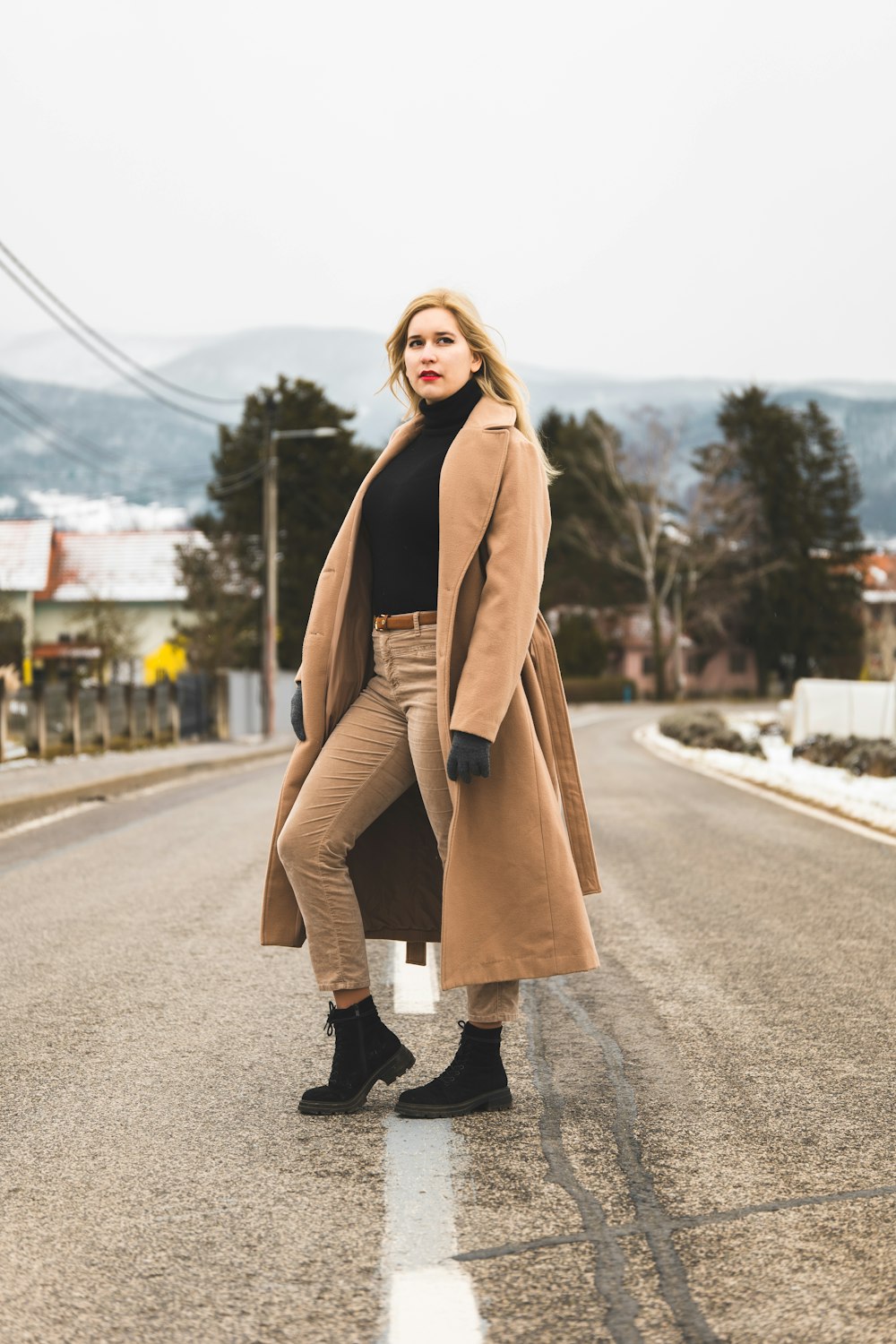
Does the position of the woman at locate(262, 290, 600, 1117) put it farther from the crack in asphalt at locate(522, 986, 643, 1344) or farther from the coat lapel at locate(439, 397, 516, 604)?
the crack in asphalt at locate(522, 986, 643, 1344)

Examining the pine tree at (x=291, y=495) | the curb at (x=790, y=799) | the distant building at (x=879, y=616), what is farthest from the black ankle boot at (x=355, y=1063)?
the pine tree at (x=291, y=495)

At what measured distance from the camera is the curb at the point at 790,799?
11031 millimetres

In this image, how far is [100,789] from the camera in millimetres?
15359

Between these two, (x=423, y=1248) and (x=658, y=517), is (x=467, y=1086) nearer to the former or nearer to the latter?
(x=423, y=1248)

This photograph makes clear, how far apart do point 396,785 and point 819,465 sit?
259 ft

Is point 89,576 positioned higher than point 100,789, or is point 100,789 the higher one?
point 89,576

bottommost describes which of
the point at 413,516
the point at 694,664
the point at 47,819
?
the point at 694,664

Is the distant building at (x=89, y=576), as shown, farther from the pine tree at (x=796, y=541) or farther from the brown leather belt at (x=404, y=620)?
the brown leather belt at (x=404, y=620)

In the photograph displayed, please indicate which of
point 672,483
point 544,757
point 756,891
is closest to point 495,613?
point 544,757

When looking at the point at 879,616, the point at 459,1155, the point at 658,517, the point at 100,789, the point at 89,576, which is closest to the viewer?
the point at 459,1155

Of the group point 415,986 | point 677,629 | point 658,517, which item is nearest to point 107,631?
point 658,517

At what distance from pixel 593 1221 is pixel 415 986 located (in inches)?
102

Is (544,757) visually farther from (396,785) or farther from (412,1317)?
(412,1317)

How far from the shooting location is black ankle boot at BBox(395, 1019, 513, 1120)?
12.4 ft
